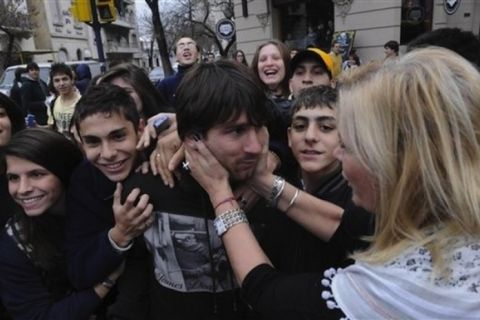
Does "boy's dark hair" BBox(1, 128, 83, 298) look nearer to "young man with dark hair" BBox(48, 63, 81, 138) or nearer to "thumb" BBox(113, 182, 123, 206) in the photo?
"thumb" BBox(113, 182, 123, 206)

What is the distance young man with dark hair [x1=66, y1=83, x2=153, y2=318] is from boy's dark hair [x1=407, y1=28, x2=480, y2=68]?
65.8 inches

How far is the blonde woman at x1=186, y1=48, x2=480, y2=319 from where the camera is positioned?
3.08ft

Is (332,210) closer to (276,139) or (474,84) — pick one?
(474,84)

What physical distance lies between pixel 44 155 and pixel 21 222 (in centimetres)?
32

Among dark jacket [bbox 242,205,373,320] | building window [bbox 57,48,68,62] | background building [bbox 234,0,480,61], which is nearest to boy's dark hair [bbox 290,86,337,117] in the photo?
dark jacket [bbox 242,205,373,320]

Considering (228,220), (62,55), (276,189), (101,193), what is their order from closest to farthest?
(228,220), (276,189), (101,193), (62,55)

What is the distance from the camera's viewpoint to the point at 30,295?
5.74ft

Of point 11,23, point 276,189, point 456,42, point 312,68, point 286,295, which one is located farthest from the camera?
point 11,23

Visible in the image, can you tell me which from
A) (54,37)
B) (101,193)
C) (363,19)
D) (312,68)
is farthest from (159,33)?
(54,37)

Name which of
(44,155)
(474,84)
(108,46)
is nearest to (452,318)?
(474,84)

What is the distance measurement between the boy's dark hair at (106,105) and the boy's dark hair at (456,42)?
1596 millimetres

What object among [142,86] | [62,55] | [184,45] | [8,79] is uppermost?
[62,55]

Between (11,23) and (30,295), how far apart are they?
26.5m

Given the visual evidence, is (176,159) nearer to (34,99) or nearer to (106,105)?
(106,105)
